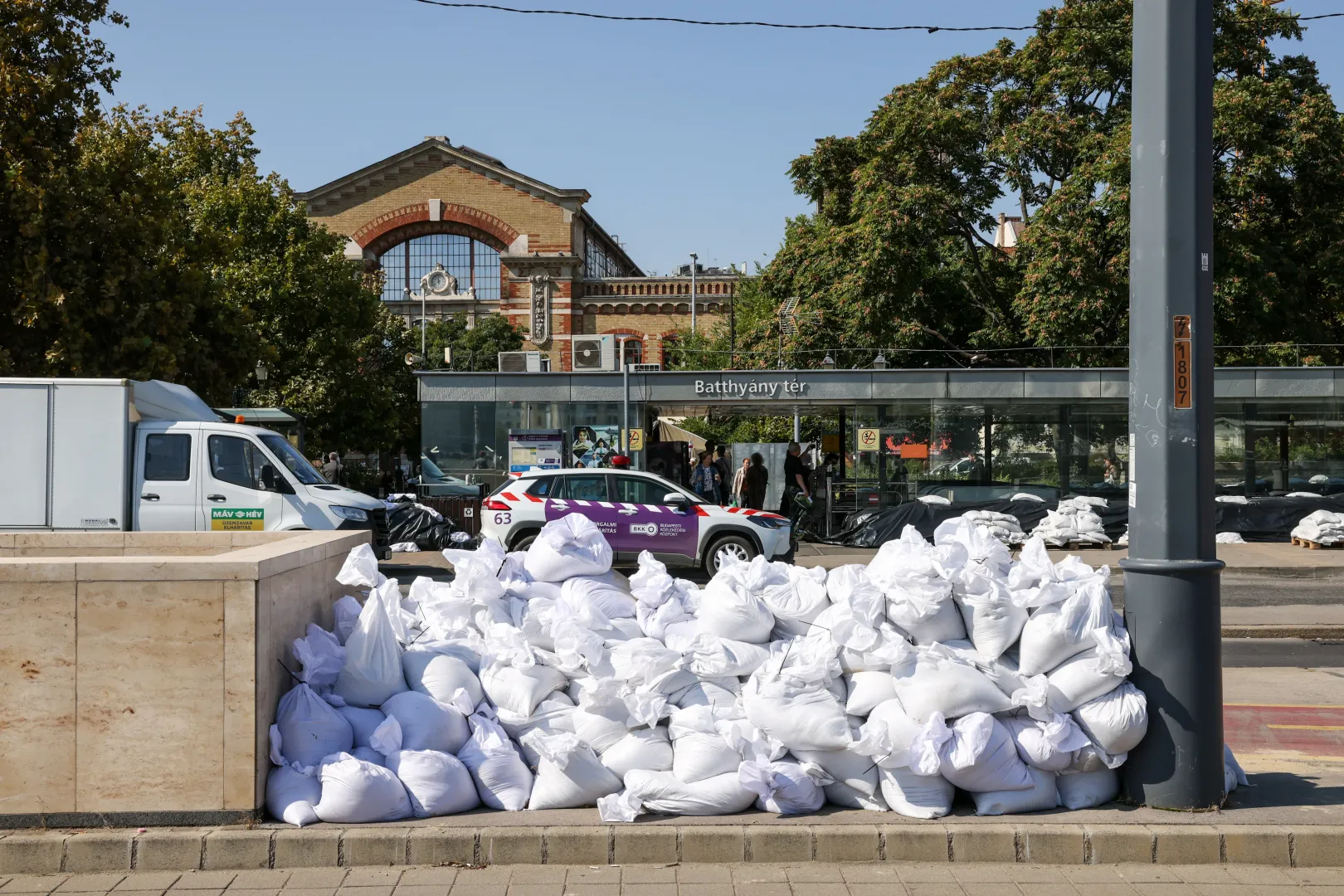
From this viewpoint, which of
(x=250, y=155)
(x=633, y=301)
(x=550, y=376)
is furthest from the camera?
(x=633, y=301)

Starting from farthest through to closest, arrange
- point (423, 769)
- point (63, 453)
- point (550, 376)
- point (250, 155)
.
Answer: point (250, 155) → point (550, 376) → point (63, 453) → point (423, 769)

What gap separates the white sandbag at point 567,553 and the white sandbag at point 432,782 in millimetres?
1670

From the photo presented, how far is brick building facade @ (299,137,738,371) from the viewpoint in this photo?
6066cm

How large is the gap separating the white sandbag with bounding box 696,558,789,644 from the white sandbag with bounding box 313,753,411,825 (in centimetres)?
165

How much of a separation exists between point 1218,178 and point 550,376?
1632 cm

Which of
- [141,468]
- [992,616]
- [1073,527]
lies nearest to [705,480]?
[1073,527]

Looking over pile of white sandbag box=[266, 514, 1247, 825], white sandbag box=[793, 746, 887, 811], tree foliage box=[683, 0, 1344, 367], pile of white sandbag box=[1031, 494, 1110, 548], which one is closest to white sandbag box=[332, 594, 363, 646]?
pile of white sandbag box=[266, 514, 1247, 825]

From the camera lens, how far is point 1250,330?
90.0 ft

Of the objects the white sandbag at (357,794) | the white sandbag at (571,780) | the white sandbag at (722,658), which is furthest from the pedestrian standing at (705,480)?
the white sandbag at (357,794)

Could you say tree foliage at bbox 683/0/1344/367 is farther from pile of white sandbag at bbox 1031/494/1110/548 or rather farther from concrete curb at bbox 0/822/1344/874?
concrete curb at bbox 0/822/1344/874

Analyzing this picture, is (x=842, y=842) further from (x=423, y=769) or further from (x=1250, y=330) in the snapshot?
(x=1250, y=330)

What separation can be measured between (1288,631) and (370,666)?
32.2ft

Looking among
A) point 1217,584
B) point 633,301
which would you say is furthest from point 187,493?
point 633,301

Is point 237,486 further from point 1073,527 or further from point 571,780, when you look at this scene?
point 1073,527
